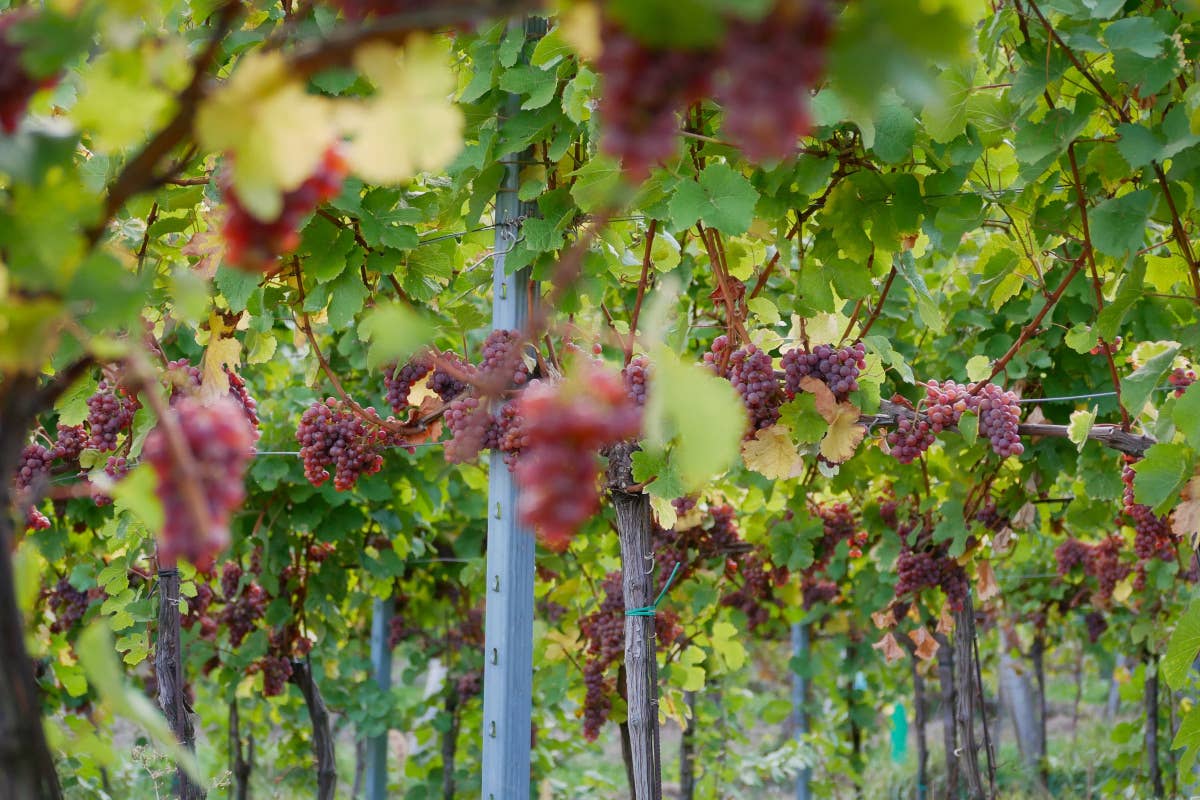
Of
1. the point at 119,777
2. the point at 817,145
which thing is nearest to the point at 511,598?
the point at 817,145

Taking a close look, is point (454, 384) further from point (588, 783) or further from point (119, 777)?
point (119, 777)

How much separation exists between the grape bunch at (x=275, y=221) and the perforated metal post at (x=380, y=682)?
4.24 m

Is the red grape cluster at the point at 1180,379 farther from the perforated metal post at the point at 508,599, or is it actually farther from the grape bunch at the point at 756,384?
the perforated metal post at the point at 508,599

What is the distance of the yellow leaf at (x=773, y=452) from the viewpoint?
71.1 inches

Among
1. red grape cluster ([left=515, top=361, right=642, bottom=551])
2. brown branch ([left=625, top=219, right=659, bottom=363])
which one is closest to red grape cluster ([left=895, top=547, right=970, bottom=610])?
brown branch ([left=625, top=219, right=659, bottom=363])

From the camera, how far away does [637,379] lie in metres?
1.71

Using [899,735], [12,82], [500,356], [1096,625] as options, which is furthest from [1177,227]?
[899,735]

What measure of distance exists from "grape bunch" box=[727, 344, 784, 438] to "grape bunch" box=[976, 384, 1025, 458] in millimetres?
419

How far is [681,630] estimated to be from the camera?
3.46 m

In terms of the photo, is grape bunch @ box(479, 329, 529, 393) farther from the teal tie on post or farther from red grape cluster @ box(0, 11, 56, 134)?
the teal tie on post

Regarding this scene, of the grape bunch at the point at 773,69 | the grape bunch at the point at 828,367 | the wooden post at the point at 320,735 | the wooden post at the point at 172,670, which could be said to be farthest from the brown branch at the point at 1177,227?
the wooden post at the point at 320,735

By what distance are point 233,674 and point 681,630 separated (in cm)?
184

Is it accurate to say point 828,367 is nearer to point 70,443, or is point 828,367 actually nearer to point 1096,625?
point 70,443

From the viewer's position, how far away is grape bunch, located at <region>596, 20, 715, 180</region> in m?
0.43
